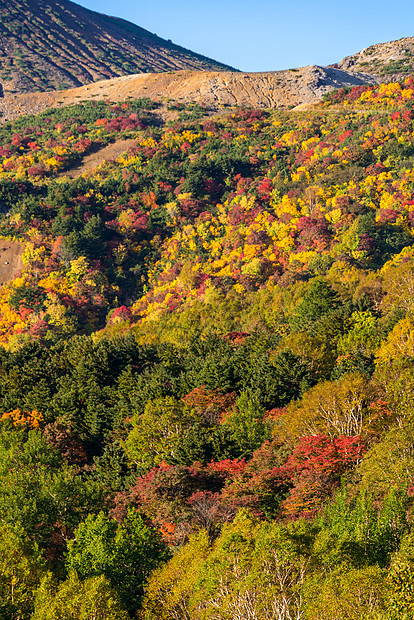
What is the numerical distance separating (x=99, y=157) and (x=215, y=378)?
131m

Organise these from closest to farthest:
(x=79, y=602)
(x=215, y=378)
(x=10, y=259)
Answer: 1. (x=79, y=602)
2. (x=215, y=378)
3. (x=10, y=259)

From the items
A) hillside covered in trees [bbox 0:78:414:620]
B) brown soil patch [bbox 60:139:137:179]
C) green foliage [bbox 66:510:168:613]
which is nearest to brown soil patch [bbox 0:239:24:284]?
hillside covered in trees [bbox 0:78:414:620]

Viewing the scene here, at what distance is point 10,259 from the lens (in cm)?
13838

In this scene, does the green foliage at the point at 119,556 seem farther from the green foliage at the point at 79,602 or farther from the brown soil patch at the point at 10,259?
the brown soil patch at the point at 10,259

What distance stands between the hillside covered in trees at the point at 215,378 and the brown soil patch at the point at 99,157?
177 centimetres

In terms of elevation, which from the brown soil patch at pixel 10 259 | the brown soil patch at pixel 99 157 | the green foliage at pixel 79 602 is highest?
the brown soil patch at pixel 99 157

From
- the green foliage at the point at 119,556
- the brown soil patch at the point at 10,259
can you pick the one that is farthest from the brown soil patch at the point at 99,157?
the green foliage at the point at 119,556

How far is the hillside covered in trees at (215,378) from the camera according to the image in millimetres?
31484

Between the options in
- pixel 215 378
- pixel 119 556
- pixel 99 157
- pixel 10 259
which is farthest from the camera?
pixel 99 157

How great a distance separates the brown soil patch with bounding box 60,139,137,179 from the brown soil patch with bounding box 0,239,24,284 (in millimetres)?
37053

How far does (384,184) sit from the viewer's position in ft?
440

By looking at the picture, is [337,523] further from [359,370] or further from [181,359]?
[181,359]

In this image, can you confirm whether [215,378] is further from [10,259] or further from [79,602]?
[10,259]

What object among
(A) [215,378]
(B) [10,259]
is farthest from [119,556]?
(B) [10,259]
